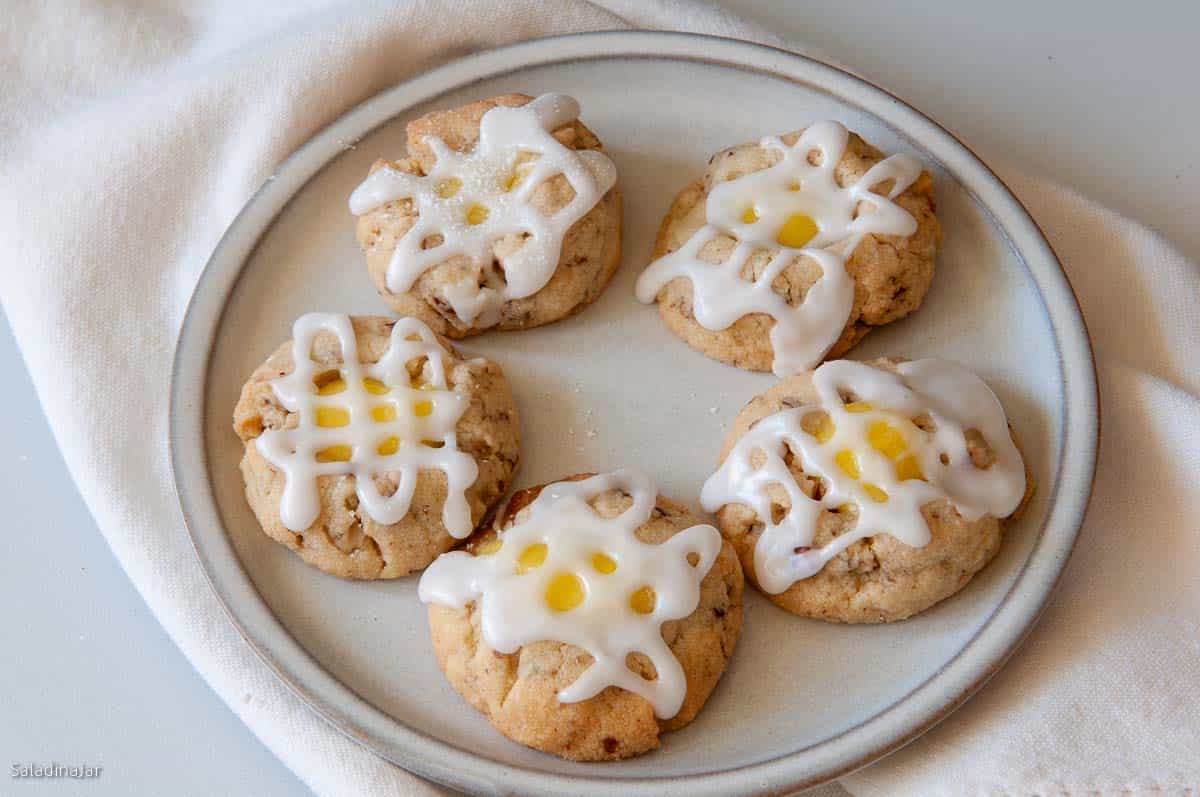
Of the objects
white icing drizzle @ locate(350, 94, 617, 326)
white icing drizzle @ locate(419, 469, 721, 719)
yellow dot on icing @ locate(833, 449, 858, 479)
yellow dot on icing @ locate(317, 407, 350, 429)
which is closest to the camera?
white icing drizzle @ locate(419, 469, 721, 719)

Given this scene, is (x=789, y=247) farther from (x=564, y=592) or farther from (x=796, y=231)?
(x=564, y=592)

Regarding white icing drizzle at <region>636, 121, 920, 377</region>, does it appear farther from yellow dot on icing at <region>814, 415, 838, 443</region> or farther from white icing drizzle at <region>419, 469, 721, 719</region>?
white icing drizzle at <region>419, 469, 721, 719</region>

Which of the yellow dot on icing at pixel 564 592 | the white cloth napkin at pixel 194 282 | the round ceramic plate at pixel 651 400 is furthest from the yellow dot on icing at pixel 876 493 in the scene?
the yellow dot on icing at pixel 564 592

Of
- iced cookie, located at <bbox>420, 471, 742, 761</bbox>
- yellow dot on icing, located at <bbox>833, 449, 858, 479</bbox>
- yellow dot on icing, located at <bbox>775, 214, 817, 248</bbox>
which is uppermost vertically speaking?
yellow dot on icing, located at <bbox>775, 214, 817, 248</bbox>

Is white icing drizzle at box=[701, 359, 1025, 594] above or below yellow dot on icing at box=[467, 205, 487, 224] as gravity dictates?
below

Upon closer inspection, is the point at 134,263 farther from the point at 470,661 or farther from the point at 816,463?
the point at 816,463

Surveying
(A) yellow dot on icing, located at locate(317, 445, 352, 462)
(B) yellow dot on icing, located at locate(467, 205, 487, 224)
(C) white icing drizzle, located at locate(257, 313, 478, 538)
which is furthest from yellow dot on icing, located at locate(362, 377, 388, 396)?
(B) yellow dot on icing, located at locate(467, 205, 487, 224)

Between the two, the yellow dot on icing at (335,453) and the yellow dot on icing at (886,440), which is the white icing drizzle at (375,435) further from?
the yellow dot on icing at (886,440)
